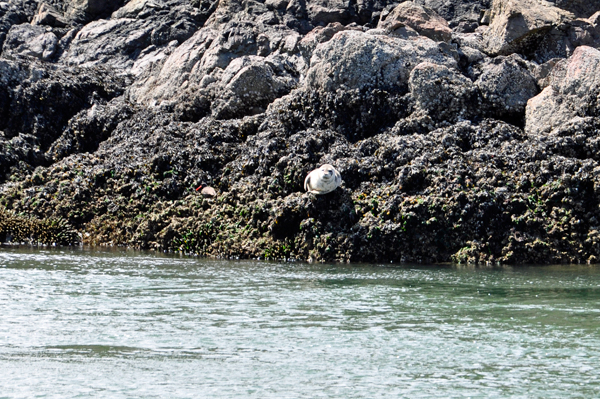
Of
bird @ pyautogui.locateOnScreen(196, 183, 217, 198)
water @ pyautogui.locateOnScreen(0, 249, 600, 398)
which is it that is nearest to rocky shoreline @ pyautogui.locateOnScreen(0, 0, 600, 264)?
bird @ pyautogui.locateOnScreen(196, 183, 217, 198)

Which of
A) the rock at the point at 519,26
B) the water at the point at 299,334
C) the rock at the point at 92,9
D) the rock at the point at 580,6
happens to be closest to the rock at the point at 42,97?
the rock at the point at 92,9

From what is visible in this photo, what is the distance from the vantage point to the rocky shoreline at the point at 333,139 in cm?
1071

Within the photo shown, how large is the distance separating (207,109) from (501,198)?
301 inches

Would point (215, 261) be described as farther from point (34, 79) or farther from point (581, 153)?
point (34, 79)

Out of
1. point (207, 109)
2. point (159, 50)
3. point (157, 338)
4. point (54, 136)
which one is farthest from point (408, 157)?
point (159, 50)

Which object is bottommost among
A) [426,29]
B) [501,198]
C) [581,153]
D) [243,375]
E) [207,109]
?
[243,375]

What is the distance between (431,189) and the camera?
36.2ft

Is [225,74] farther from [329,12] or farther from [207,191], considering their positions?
[329,12]

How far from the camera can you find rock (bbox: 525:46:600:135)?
1178cm

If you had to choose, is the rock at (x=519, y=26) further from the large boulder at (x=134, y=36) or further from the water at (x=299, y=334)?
the large boulder at (x=134, y=36)

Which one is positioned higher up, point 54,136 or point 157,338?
point 54,136

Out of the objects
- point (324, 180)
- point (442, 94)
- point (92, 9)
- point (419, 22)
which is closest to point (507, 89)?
point (442, 94)

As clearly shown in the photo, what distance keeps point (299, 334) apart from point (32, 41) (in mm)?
20327

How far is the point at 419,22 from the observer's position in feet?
49.0
